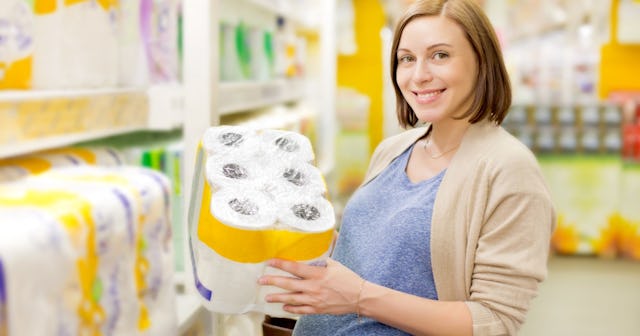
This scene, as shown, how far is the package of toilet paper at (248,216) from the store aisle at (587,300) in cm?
335

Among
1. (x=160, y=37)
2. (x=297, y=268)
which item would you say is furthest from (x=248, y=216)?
(x=160, y=37)

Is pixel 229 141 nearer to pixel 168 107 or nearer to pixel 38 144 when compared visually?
pixel 38 144

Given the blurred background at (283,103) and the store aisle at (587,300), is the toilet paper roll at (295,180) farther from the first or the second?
the store aisle at (587,300)

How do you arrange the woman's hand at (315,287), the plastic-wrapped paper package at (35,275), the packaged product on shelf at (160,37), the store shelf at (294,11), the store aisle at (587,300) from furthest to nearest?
the store aisle at (587,300)
the store shelf at (294,11)
the packaged product on shelf at (160,37)
the woman's hand at (315,287)
the plastic-wrapped paper package at (35,275)

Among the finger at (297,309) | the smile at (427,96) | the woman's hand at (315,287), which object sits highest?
the smile at (427,96)

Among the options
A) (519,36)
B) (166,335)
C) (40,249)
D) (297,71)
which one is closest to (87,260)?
(40,249)

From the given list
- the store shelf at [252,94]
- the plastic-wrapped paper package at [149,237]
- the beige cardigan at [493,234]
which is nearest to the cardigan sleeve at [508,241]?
the beige cardigan at [493,234]

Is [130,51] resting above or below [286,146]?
above

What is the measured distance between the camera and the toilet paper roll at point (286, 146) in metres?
1.43

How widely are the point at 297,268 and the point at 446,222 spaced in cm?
38

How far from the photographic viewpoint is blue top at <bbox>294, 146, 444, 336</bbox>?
5.21ft

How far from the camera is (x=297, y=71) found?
415cm

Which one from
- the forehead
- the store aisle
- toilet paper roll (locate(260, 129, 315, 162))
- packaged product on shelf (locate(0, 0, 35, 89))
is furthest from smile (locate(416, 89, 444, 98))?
the store aisle

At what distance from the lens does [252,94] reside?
9.44ft
